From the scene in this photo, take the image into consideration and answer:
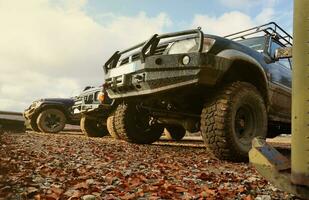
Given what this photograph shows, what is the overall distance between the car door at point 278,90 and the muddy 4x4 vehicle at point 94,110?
374 cm

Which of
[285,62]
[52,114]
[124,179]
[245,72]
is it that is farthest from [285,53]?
[52,114]

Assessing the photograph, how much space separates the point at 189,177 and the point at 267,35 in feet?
12.7

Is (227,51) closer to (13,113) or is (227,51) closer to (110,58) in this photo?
(110,58)

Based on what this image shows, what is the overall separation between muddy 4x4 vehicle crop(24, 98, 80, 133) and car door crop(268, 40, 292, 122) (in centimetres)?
658

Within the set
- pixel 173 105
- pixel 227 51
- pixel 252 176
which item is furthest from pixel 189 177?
pixel 173 105

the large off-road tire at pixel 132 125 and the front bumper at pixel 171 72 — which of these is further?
the large off-road tire at pixel 132 125

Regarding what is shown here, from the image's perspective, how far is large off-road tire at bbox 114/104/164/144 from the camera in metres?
6.03

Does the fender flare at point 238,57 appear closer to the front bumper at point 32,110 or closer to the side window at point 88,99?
the side window at point 88,99

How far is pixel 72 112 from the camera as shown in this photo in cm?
1072

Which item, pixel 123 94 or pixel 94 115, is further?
pixel 94 115

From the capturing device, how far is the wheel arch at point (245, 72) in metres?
4.50

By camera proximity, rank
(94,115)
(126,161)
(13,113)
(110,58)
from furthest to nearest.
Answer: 1. (13,113)
2. (94,115)
3. (110,58)
4. (126,161)

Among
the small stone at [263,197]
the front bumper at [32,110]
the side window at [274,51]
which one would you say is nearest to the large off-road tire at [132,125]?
the side window at [274,51]

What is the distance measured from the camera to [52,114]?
36.1 feet
